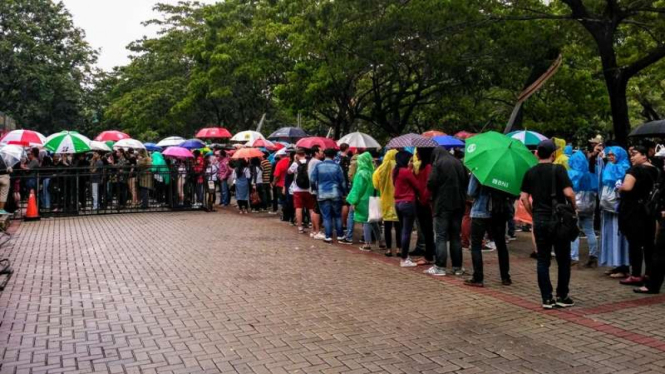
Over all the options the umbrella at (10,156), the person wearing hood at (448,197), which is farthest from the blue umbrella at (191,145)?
the person wearing hood at (448,197)

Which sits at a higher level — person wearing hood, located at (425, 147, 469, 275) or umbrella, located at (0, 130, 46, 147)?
umbrella, located at (0, 130, 46, 147)

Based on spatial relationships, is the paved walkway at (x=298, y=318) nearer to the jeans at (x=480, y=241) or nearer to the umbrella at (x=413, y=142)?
the jeans at (x=480, y=241)

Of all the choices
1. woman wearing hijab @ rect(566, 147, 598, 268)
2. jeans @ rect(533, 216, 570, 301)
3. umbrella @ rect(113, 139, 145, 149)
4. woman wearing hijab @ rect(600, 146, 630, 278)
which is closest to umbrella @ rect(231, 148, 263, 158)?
umbrella @ rect(113, 139, 145, 149)

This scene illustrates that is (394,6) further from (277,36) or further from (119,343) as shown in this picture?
(119,343)

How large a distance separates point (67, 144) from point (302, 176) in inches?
315

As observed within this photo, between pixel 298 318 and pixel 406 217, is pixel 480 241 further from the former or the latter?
pixel 298 318

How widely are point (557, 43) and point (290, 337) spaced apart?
15.0 meters

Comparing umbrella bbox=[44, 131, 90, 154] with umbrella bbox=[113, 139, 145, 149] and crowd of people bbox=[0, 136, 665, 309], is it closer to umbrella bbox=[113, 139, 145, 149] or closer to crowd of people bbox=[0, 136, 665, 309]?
crowd of people bbox=[0, 136, 665, 309]

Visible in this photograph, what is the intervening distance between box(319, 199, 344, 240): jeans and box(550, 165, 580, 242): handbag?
5371 mm

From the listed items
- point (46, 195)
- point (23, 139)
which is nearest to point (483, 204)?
point (46, 195)

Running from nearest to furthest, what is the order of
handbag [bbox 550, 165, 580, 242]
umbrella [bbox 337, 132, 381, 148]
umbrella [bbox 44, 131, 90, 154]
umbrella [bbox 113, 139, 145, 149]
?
1. handbag [bbox 550, 165, 580, 242]
2. umbrella [bbox 337, 132, 381, 148]
3. umbrella [bbox 44, 131, 90, 154]
4. umbrella [bbox 113, 139, 145, 149]

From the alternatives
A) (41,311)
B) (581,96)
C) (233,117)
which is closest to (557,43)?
(581,96)

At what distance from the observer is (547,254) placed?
667 centimetres

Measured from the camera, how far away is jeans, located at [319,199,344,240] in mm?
11454
